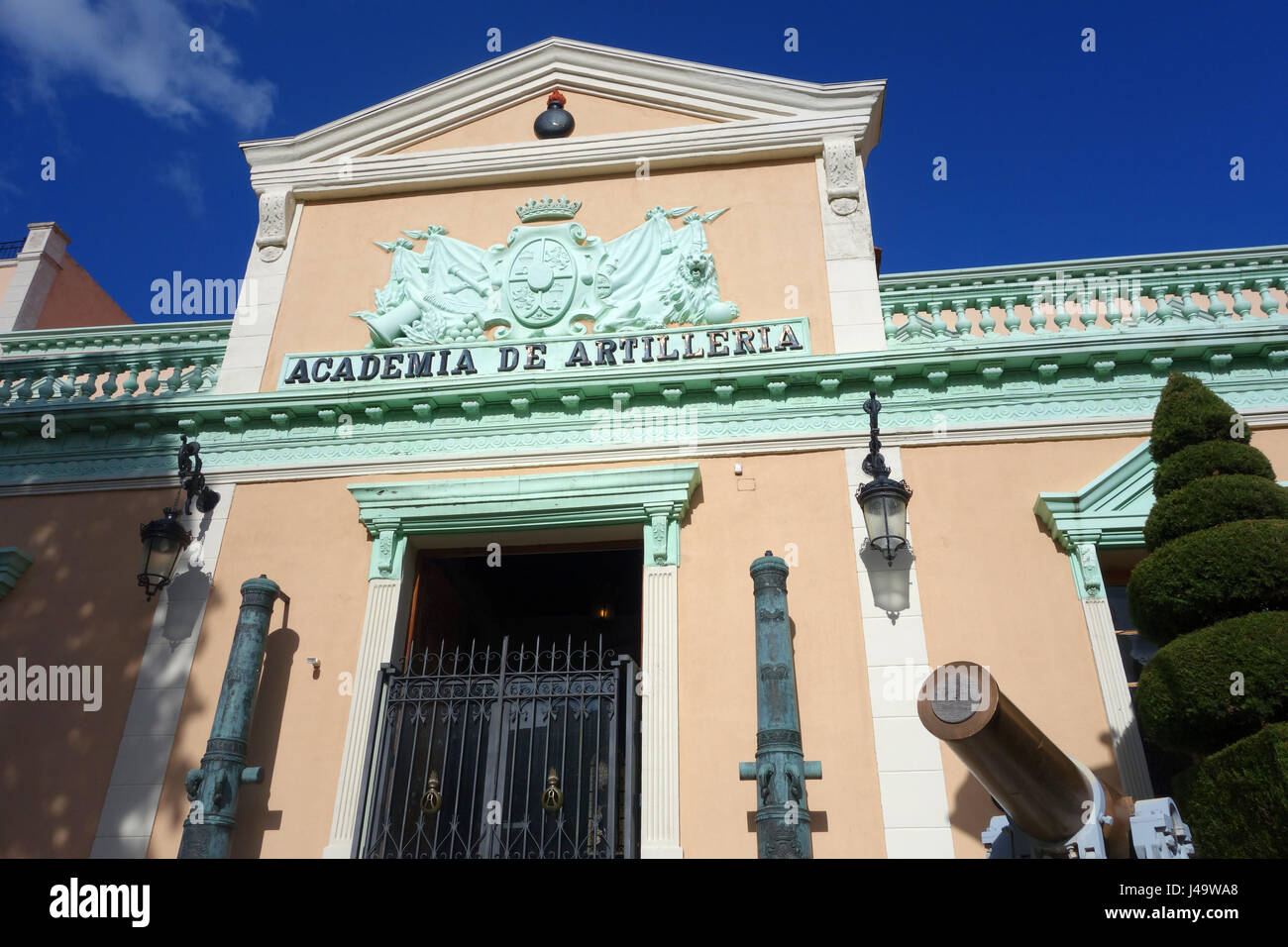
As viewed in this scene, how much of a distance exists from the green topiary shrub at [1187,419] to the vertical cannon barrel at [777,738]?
8.91 feet

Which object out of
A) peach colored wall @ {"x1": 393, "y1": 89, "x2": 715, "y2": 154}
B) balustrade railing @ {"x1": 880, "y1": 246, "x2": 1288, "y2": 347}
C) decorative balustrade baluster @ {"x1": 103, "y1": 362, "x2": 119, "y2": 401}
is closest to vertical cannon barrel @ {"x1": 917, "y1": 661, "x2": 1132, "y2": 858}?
balustrade railing @ {"x1": 880, "y1": 246, "x2": 1288, "y2": 347}

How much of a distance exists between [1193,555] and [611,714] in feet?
13.1

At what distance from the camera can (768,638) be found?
6.87m

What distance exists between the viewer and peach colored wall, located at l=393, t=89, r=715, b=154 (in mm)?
10375

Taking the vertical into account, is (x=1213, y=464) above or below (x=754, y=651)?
above

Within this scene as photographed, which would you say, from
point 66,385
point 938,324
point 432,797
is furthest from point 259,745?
point 938,324

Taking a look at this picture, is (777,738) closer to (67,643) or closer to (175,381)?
(67,643)

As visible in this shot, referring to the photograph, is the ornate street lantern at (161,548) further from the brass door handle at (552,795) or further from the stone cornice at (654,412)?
the brass door handle at (552,795)

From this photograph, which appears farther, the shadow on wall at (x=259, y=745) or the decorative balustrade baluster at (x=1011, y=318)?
the decorative balustrade baluster at (x=1011, y=318)

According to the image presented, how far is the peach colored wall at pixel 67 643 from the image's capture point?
7242mm

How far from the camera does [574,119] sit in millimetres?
10586

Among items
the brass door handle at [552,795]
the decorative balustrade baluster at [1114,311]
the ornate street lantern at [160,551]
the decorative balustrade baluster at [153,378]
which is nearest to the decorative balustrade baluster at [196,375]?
the decorative balustrade baluster at [153,378]

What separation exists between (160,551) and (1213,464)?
785cm
